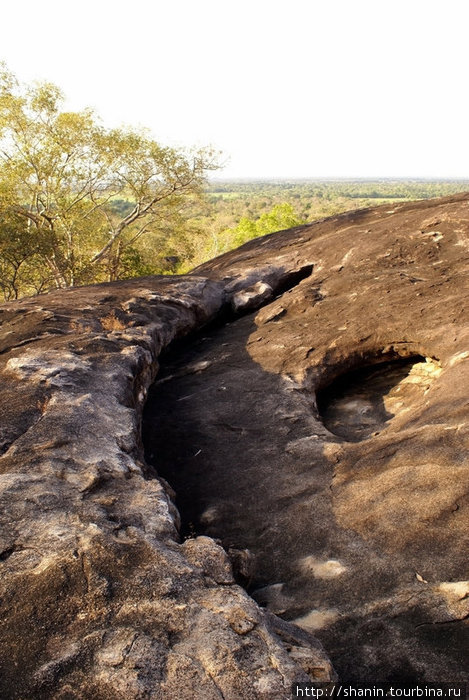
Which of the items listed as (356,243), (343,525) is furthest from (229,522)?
(356,243)

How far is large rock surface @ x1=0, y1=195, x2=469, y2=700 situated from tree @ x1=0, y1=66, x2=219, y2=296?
1277cm

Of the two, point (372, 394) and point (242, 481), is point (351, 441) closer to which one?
point (242, 481)

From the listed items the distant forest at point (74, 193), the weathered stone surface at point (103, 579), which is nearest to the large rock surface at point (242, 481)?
the weathered stone surface at point (103, 579)

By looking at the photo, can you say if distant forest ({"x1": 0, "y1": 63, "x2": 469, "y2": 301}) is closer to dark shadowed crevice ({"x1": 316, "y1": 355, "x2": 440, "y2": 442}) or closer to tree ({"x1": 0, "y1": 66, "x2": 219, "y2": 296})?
tree ({"x1": 0, "y1": 66, "x2": 219, "y2": 296})

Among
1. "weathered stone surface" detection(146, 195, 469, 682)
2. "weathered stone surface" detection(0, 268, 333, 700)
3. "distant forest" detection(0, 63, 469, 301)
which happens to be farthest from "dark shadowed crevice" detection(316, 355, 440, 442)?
"distant forest" detection(0, 63, 469, 301)

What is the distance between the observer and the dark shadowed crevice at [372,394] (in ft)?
25.8

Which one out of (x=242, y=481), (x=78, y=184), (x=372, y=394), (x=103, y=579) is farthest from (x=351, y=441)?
(x=78, y=184)

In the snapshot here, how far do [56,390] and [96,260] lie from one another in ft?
63.9

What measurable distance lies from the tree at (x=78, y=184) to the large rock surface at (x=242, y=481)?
12.8m

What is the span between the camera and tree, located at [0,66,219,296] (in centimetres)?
2205

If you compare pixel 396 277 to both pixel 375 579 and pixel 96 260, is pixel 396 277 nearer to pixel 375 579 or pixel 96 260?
pixel 375 579

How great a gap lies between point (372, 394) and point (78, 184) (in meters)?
20.5

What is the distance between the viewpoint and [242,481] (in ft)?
21.0

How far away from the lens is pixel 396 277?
10.1 meters
